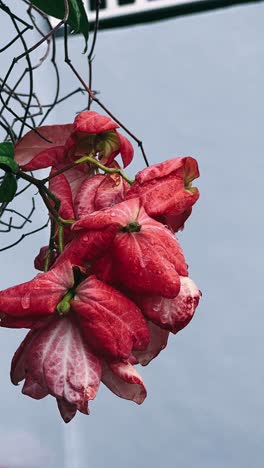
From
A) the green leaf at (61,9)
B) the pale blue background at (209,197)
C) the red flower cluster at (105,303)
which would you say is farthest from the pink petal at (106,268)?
the pale blue background at (209,197)

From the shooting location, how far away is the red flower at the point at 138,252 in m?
0.28

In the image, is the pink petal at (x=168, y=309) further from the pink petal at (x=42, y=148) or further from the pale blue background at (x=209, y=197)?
the pale blue background at (x=209, y=197)

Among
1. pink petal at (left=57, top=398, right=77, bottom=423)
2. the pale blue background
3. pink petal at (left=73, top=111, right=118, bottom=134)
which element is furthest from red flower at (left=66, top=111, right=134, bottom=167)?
the pale blue background

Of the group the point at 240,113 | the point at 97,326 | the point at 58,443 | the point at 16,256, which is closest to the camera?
the point at 97,326

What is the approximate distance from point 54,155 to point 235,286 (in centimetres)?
143

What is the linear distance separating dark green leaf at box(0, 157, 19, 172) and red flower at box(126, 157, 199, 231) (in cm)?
4

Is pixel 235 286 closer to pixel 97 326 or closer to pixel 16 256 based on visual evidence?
pixel 16 256

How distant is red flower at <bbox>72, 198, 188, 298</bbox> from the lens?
28 centimetres

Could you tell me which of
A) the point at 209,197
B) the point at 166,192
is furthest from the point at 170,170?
the point at 209,197

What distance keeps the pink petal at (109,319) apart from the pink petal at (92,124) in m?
0.07

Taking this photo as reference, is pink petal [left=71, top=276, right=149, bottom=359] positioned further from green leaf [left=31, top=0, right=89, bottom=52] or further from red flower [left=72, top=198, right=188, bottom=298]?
green leaf [left=31, top=0, right=89, bottom=52]

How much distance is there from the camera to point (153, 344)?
30 cm

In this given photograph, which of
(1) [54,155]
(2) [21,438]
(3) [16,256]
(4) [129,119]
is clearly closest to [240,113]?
(4) [129,119]

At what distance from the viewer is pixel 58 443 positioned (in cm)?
192
